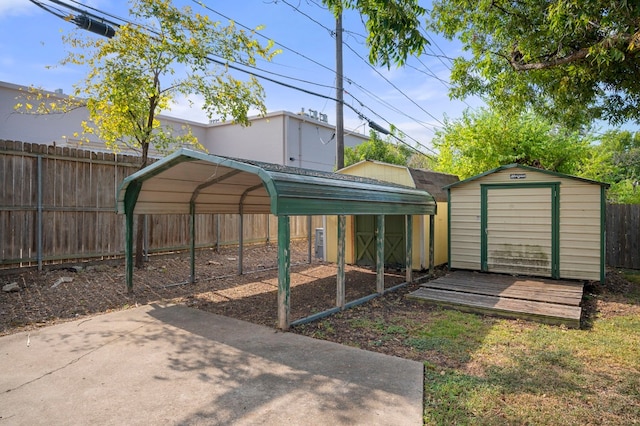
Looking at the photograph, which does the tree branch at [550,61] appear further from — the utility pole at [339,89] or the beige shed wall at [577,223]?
the utility pole at [339,89]

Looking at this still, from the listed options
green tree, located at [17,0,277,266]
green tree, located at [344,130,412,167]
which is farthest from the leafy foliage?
green tree, located at [344,130,412,167]

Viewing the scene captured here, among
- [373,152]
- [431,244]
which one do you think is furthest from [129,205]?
[373,152]

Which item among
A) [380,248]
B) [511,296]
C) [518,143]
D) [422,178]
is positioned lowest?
[511,296]

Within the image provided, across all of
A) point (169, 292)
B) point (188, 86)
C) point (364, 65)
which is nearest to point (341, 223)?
point (169, 292)

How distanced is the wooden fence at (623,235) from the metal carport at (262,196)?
229 inches

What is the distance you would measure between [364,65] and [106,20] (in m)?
7.93

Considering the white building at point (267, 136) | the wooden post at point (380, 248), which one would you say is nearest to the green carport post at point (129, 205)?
the wooden post at point (380, 248)

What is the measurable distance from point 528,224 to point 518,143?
432cm

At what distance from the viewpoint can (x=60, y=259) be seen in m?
7.85

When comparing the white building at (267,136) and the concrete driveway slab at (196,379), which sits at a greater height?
the white building at (267,136)

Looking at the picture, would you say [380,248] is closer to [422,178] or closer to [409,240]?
[409,240]

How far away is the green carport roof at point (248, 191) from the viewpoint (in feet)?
16.3

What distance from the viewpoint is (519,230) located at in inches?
332

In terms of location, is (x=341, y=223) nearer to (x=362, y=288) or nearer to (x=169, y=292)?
(x=362, y=288)
